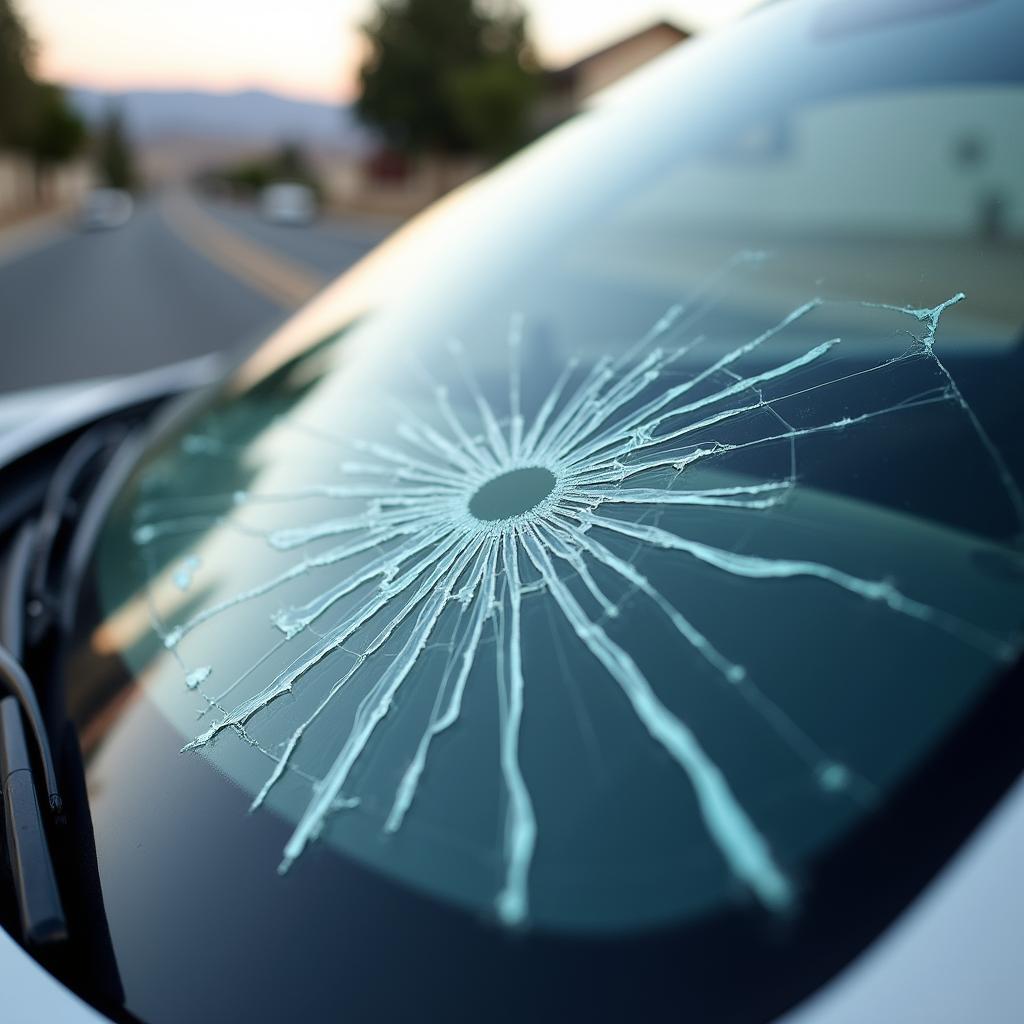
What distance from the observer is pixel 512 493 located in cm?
108

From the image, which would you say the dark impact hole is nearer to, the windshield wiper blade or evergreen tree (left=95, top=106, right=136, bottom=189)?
the windshield wiper blade

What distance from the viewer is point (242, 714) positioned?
0.98 meters

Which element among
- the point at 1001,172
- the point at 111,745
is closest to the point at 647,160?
the point at 1001,172

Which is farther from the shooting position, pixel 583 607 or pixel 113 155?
pixel 113 155

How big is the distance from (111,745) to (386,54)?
2049 inches

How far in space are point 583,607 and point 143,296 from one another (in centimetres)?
Answer: 1653

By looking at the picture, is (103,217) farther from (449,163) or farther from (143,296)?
(143,296)

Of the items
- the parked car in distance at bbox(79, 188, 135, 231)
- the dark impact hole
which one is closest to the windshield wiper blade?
the dark impact hole

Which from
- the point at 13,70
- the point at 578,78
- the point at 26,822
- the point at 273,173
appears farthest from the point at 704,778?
the point at 273,173

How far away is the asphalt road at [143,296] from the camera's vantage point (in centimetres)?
1030

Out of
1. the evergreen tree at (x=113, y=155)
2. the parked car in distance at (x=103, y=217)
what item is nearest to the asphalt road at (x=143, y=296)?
the parked car in distance at (x=103, y=217)

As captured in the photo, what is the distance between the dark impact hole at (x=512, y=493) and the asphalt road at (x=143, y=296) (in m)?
1.28

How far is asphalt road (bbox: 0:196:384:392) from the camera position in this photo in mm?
10297

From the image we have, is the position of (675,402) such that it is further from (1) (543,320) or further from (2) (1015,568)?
(1) (543,320)
